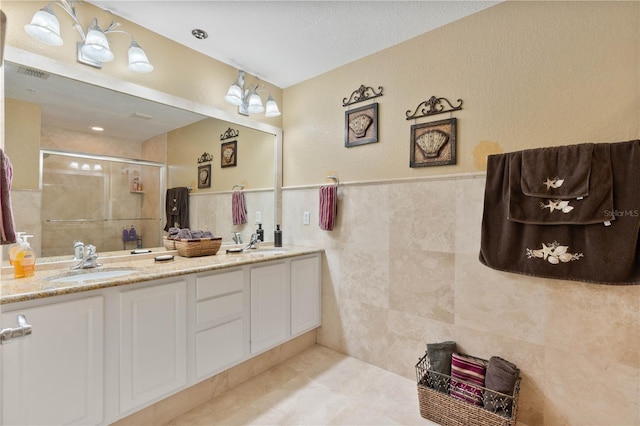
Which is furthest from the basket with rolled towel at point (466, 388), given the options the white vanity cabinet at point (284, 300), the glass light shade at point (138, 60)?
the glass light shade at point (138, 60)

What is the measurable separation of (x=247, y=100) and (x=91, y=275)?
1770 millimetres

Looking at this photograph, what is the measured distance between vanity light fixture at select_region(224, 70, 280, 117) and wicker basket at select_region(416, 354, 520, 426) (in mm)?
2331

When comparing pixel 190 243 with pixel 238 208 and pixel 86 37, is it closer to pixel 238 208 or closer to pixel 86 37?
pixel 238 208

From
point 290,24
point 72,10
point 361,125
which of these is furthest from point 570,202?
point 72,10

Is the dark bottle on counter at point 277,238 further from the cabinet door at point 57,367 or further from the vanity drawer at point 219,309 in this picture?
the cabinet door at point 57,367

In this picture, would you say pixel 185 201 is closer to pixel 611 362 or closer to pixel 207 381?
pixel 207 381

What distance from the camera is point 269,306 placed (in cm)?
219

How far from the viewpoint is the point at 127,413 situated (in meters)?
1.48

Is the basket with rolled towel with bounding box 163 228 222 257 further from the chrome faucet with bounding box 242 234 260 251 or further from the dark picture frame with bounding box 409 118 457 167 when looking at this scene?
the dark picture frame with bounding box 409 118 457 167

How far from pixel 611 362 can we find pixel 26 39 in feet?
11.4

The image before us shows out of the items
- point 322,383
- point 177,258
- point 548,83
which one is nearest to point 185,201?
point 177,258

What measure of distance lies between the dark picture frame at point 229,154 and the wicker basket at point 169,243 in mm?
758

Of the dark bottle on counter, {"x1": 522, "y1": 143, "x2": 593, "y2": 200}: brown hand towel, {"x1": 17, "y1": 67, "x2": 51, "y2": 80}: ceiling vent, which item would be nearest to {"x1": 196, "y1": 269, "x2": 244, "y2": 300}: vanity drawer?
the dark bottle on counter

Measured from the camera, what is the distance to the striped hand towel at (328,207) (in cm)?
250
